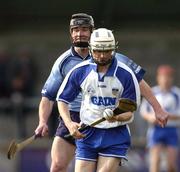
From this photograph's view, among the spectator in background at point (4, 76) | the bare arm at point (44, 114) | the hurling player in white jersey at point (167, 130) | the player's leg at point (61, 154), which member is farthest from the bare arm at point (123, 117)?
the spectator in background at point (4, 76)

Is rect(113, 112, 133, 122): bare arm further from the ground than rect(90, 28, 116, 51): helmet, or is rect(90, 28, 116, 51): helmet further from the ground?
rect(90, 28, 116, 51): helmet

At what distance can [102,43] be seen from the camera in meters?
10.1

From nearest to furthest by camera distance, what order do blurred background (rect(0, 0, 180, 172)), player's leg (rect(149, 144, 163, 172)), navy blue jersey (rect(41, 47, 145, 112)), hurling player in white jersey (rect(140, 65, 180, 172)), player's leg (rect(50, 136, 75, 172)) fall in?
navy blue jersey (rect(41, 47, 145, 112)), player's leg (rect(50, 136, 75, 172)), player's leg (rect(149, 144, 163, 172)), hurling player in white jersey (rect(140, 65, 180, 172)), blurred background (rect(0, 0, 180, 172))

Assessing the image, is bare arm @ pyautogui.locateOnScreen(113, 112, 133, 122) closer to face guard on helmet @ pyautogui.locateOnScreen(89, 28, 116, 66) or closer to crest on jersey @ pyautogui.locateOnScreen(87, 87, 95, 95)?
crest on jersey @ pyautogui.locateOnScreen(87, 87, 95, 95)

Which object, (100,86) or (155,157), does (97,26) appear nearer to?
(155,157)

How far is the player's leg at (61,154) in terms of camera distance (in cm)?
1134

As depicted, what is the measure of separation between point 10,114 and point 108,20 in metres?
4.11

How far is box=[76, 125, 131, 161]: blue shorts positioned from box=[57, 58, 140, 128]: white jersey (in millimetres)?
82

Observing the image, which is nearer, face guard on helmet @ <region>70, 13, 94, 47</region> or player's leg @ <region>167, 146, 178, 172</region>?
face guard on helmet @ <region>70, 13, 94, 47</region>

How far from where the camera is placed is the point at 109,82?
10172 millimetres

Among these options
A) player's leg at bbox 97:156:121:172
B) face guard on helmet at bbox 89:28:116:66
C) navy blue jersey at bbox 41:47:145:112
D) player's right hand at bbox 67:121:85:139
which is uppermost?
face guard on helmet at bbox 89:28:116:66

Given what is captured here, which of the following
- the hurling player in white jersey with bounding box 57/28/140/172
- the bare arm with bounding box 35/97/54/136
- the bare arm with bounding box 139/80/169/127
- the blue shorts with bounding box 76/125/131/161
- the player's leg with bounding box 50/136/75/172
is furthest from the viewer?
the player's leg with bounding box 50/136/75/172

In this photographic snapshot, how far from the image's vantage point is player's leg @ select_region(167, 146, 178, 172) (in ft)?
54.9

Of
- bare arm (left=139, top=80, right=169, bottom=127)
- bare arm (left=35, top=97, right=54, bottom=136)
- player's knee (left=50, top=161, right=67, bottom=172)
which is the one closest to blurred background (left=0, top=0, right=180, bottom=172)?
bare arm (left=35, top=97, right=54, bottom=136)
